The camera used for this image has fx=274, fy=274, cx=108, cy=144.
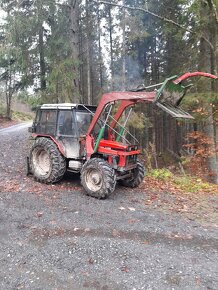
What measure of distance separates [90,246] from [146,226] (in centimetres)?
125

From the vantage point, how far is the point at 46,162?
7562mm

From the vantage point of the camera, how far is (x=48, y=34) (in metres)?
16.0

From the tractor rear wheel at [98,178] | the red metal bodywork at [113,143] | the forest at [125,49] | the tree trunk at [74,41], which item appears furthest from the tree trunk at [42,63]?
the tractor rear wheel at [98,178]

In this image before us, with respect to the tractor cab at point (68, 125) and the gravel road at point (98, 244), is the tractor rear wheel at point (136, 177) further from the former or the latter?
the tractor cab at point (68, 125)

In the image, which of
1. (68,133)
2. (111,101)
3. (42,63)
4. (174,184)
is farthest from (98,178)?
(42,63)

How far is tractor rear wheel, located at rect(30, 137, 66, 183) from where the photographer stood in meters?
6.92

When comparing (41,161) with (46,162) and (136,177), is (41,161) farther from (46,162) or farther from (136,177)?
(136,177)

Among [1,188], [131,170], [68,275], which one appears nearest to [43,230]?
[68,275]

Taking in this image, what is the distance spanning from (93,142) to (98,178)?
95 centimetres

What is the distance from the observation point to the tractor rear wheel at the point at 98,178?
6.05m

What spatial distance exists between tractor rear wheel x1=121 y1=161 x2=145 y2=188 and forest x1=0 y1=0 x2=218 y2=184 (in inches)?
110

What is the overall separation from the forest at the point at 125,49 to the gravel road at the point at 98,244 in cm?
474

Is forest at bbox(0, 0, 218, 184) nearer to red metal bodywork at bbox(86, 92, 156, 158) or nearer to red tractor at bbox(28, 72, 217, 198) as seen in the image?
red tractor at bbox(28, 72, 217, 198)

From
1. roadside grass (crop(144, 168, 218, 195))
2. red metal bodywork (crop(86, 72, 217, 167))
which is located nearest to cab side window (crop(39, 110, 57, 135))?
red metal bodywork (crop(86, 72, 217, 167))
